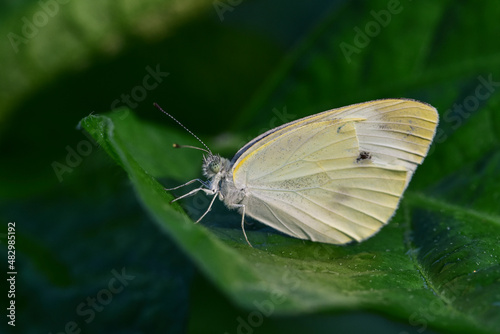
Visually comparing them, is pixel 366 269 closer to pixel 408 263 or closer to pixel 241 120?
pixel 408 263

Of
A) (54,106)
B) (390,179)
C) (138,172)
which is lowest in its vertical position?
(390,179)

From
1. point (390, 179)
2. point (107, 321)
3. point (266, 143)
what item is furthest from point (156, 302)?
point (390, 179)
